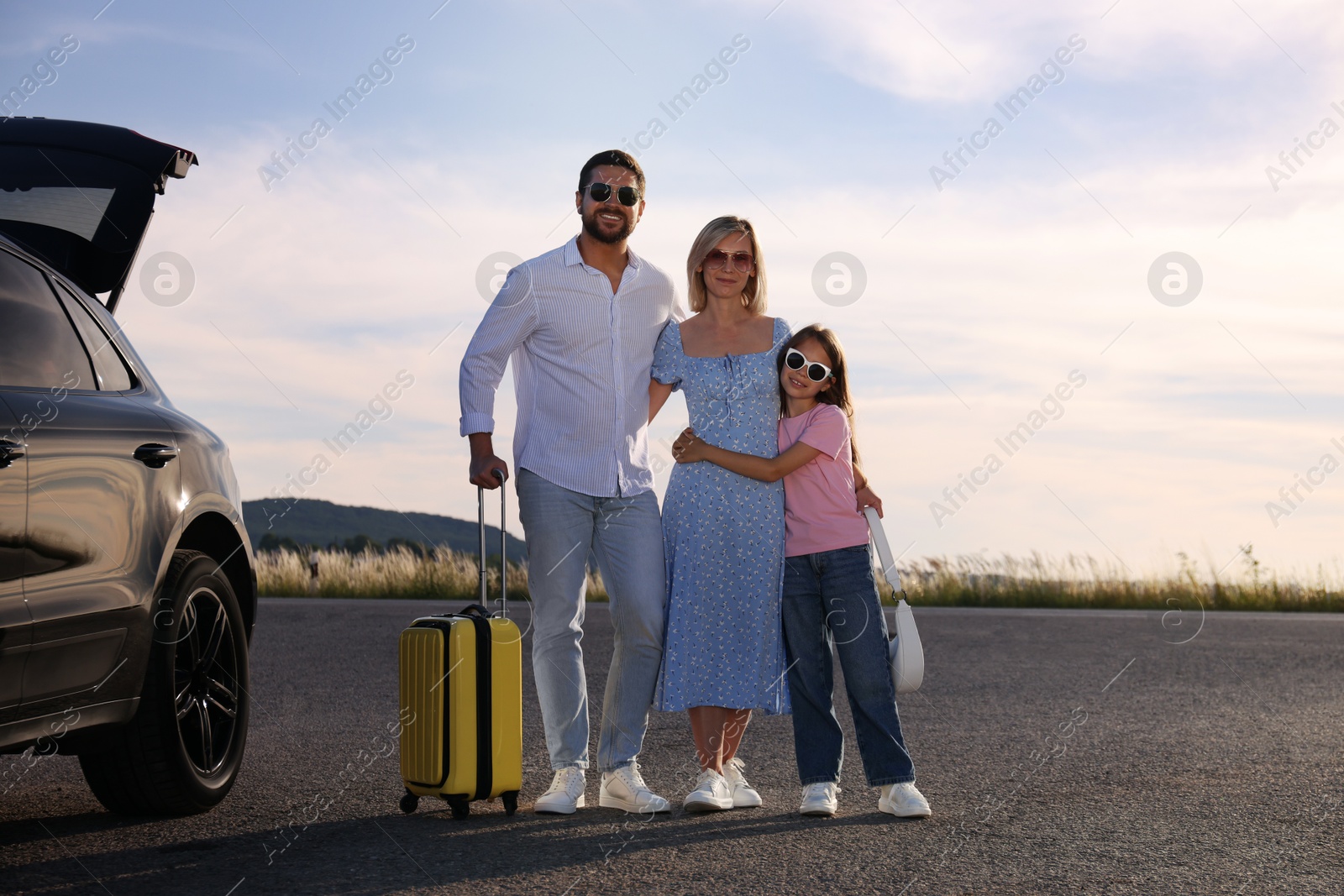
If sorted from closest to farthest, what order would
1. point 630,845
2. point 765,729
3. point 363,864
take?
point 363,864 → point 630,845 → point 765,729

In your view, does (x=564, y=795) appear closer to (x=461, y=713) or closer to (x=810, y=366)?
(x=461, y=713)

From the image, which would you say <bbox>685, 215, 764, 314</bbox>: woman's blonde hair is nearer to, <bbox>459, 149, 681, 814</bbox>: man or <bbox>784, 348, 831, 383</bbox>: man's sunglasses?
<bbox>459, 149, 681, 814</bbox>: man

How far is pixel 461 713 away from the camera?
174 inches

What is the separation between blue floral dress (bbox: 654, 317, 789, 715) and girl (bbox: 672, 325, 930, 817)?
55mm

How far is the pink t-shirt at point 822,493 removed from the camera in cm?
478

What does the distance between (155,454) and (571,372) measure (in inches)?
61.0

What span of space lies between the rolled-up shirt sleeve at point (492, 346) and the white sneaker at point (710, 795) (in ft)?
5.10

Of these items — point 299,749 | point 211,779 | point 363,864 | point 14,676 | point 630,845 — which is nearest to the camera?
point 14,676

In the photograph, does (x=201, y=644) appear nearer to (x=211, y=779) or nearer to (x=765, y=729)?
(x=211, y=779)

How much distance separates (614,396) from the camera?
4988mm

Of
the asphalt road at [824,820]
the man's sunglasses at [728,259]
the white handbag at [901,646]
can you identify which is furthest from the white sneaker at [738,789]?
the man's sunglasses at [728,259]

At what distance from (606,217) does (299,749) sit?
2.85 metres

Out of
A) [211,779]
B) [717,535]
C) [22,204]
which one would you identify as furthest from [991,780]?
[22,204]

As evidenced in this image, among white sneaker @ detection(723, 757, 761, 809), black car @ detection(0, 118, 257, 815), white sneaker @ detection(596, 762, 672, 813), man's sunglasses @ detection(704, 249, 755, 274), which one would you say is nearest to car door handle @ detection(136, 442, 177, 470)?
black car @ detection(0, 118, 257, 815)
